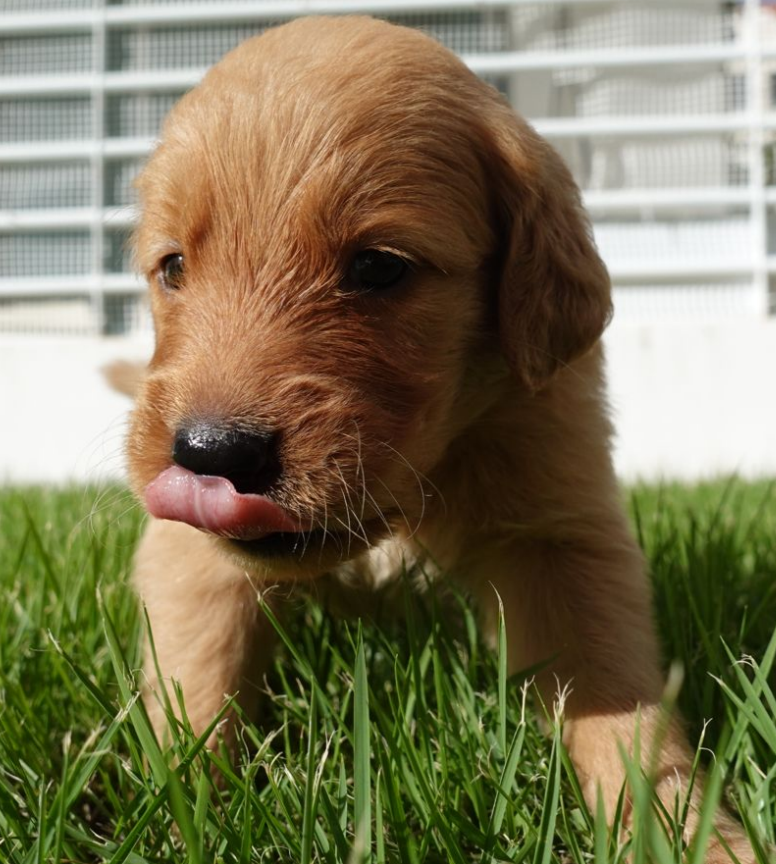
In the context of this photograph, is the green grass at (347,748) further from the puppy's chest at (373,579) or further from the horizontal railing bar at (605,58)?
the horizontal railing bar at (605,58)

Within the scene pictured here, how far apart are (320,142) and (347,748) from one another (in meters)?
1.05

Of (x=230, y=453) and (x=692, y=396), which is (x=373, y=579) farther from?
(x=692, y=396)

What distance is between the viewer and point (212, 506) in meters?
1.39

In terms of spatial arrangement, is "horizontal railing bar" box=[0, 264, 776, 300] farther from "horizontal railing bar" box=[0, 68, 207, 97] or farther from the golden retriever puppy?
A: the golden retriever puppy

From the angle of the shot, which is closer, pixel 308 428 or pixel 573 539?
pixel 308 428

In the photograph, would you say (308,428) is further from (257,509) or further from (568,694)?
(568,694)

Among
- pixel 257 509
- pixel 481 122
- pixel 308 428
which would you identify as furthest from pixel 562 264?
pixel 257 509

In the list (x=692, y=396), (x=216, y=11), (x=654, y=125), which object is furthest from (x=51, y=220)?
(x=692, y=396)

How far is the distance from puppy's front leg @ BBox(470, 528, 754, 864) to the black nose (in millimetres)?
654

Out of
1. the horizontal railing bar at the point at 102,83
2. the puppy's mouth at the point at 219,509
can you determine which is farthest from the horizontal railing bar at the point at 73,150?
the puppy's mouth at the point at 219,509

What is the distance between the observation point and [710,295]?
19.9 ft

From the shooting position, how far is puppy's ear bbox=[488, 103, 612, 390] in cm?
191

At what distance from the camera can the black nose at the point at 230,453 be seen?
1.40 m

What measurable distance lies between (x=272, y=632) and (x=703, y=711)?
852mm
